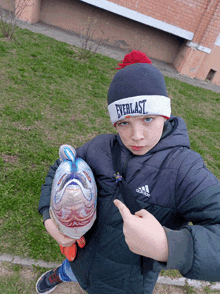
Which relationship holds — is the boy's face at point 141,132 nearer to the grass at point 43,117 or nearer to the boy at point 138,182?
the boy at point 138,182

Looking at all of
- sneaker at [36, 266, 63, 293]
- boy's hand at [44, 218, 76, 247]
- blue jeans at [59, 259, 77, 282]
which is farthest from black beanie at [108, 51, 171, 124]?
sneaker at [36, 266, 63, 293]

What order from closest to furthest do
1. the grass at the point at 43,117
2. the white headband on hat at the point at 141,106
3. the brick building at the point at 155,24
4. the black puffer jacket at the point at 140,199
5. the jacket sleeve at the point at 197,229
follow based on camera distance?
the jacket sleeve at the point at 197,229
the black puffer jacket at the point at 140,199
the white headband on hat at the point at 141,106
the grass at the point at 43,117
the brick building at the point at 155,24

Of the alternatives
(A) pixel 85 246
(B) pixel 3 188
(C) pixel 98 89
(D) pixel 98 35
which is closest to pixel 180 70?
(D) pixel 98 35

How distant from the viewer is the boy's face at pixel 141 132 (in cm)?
133

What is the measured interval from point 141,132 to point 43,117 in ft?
10.7

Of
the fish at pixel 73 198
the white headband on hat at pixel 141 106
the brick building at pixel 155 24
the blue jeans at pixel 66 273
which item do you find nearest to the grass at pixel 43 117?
the blue jeans at pixel 66 273

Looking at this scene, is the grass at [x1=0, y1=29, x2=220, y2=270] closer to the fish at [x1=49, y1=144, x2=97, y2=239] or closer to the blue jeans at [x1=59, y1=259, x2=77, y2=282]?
the blue jeans at [x1=59, y1=259, x2=77, y2=282]

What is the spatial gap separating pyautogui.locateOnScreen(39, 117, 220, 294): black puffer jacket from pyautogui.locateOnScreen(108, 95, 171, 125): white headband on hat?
0.19 metres

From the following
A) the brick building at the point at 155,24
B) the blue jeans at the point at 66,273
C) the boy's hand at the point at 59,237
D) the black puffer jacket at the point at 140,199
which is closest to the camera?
the black puffer jacket at the point at 140,199

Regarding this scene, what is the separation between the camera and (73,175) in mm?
1286

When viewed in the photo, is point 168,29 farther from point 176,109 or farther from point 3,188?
point 3,188

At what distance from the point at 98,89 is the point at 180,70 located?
5235 mm

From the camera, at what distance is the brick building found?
841cm

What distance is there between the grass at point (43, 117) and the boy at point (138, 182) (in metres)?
1.14
